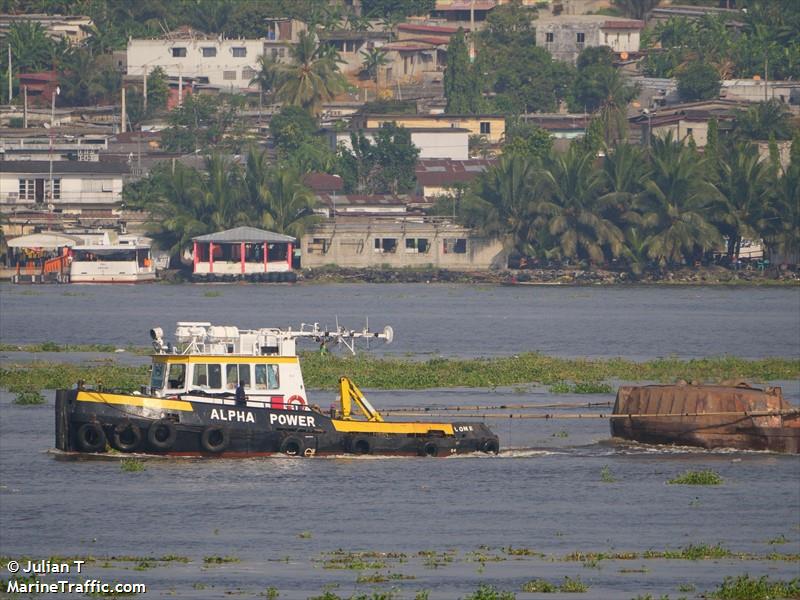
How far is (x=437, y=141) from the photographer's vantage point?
572 feet

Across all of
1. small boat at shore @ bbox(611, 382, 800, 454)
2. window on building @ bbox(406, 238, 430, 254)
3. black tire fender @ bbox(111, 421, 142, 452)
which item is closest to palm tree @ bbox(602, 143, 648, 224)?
window on building @ bbox(406, 238, 430, 254)

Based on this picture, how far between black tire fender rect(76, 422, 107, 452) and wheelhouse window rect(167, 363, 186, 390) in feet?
6.74

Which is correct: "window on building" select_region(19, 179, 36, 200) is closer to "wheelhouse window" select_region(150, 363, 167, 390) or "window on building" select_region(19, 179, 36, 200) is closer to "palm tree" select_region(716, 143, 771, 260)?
"palm tree" select_region(716, 143, 771, 260)

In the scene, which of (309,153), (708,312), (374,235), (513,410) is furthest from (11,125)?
(513,410)

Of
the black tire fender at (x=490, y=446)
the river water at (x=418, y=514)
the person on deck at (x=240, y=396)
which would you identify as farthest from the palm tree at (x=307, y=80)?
the person on deck at (x=240, y=396)

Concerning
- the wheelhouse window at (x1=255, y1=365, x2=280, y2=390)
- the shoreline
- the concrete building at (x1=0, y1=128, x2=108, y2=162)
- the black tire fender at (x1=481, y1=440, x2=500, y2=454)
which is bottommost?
the shoreline

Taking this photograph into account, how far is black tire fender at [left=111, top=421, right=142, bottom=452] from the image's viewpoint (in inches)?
1779

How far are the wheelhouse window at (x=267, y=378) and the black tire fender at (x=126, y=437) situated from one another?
322 centimetres

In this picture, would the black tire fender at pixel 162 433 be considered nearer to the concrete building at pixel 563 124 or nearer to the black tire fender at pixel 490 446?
the black tire fender at pixel 490 446

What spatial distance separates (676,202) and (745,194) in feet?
19.8

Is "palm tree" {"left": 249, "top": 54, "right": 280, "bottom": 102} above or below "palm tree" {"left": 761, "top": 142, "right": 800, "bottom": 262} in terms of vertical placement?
above

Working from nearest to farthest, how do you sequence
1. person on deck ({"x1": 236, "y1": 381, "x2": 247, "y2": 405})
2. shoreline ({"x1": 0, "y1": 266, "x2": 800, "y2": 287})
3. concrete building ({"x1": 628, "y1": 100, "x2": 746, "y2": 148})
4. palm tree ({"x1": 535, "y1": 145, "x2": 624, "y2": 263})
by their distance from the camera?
person on deck ({"x1": 236, "y1": 381, "x2": 247, "y2": 405})
palm tree ({"x1": 535, "y1": 145, "x2": 624, "y2": 263})
shoreline ({"x1": 0, "y1": 266, "x2": 800, "y2": 287})
concrete building ({"x1": 628, "y1": 100, "x2": 746, "y2": 148})

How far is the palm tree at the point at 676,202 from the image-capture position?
479 ft

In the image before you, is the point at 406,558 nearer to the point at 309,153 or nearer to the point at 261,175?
the point at 261,175
